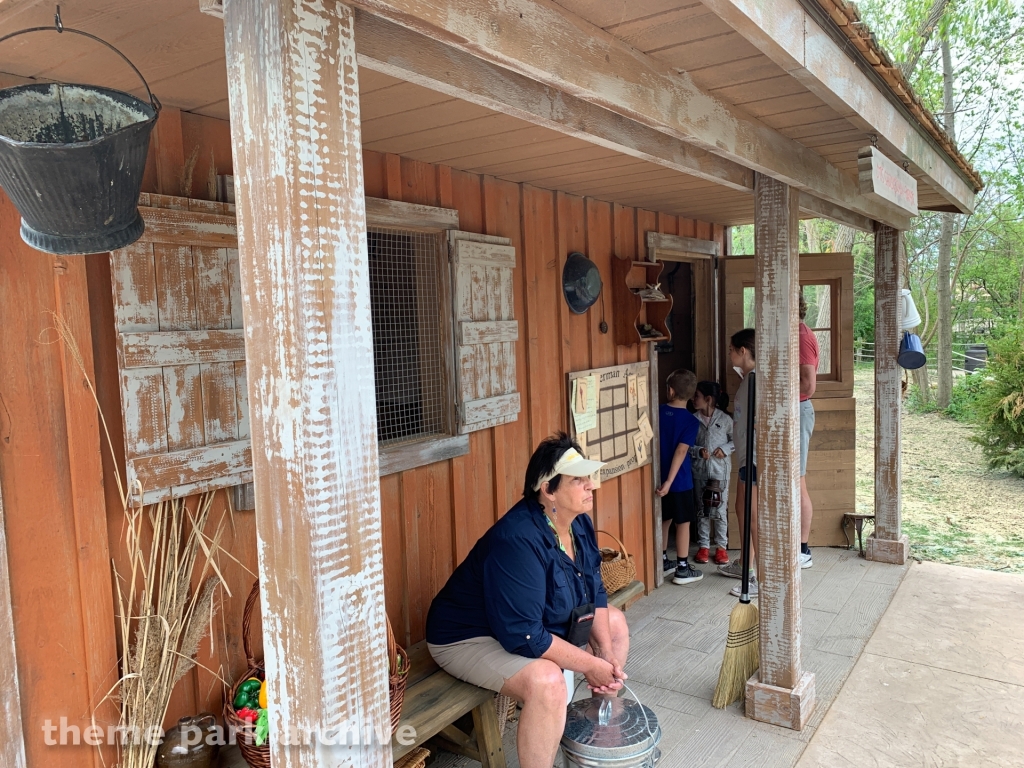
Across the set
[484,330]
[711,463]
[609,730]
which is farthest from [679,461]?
[609,730]

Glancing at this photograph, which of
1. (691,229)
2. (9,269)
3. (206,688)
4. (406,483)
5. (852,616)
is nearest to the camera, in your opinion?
(9,269)

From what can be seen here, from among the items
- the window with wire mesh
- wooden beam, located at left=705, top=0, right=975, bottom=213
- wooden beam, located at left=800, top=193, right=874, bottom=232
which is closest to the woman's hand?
the window with wire mesh

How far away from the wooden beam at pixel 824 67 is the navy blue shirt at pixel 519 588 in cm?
170

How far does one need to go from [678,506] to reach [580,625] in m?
2.51

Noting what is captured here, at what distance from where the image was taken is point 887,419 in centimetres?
520

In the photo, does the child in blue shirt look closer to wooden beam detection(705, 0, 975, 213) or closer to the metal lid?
wooden beam detection(705, 0, 975, 213)

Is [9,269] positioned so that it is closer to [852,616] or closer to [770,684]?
[770,684]

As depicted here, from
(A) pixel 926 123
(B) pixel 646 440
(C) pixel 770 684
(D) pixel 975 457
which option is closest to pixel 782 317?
(A) pixel 926 123

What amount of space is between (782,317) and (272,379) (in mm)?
2461

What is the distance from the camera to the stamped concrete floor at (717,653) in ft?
9.75

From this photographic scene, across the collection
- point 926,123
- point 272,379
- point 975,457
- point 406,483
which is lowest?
point 975,457

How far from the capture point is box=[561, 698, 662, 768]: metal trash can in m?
2.20

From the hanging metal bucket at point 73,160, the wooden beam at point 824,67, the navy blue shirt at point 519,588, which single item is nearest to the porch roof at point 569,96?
the wooden beam at point 824,67

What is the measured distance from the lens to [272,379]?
1042mm
